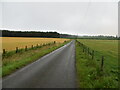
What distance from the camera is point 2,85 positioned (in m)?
6.76

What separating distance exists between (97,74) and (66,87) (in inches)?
135

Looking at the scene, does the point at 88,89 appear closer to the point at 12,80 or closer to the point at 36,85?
Result: the point at 36,85

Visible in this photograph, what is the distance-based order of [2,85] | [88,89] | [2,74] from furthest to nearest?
[2,74] < [2,85] < [88,89]

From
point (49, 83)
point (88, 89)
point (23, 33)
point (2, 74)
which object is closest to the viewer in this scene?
point (88, 89)

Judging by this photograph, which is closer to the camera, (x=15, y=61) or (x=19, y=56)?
(x=15, y=61)

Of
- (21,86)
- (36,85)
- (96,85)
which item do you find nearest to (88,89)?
(96,85)

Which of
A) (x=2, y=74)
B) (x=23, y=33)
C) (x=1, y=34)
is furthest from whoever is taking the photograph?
(x=23, y=33)

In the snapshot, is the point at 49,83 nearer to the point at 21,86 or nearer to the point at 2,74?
the point at 21,86

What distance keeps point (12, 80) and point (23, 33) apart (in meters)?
137

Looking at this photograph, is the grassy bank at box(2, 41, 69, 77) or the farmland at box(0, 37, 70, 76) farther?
the farmland at box(0, 37, 70, 76)

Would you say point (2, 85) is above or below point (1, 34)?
below

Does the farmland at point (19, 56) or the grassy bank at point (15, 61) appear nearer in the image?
the grassy bank at point (15, 61)

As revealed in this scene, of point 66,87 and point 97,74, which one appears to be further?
point 97,74

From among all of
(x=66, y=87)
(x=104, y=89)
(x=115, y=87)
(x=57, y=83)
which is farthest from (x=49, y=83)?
(x=115, y=87)
